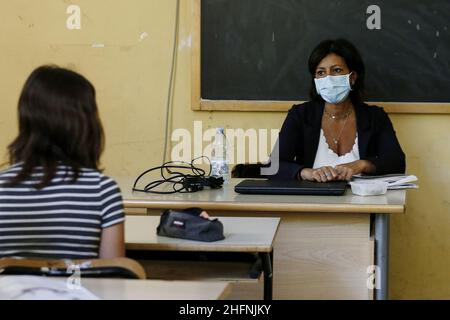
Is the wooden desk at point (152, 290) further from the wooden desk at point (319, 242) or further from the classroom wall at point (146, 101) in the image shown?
the classroom wall at point (146, 101)

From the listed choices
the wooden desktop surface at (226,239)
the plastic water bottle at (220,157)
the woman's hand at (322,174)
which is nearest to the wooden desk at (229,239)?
the wooden desktop surface at (226,239)

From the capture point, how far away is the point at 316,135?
11.6 feet

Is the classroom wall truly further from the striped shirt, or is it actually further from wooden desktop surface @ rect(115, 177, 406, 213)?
the striped shirt

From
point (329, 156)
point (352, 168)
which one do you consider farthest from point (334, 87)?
point (352, 168)

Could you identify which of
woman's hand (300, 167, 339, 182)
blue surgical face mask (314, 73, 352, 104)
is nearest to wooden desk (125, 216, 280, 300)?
woman's hand (300, 167, 339, 182)

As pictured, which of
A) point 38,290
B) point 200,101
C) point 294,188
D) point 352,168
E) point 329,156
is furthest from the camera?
point 200,101

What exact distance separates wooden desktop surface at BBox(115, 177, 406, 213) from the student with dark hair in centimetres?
92

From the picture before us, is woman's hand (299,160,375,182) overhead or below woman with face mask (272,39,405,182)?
below

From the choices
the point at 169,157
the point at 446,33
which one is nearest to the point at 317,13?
the point at 446,33

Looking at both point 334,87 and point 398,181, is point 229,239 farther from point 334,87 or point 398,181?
point 334,87

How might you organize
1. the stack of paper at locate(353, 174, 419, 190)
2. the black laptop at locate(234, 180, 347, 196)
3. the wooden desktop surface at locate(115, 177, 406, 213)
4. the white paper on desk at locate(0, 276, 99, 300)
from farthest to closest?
the stack of paper at locate(353, 174, 419, 190), the black laptop at locate(234, 180, 347, 196), the wooden desktop surface at locate(115, 177, 406, 213), the white paper on desk at locate(0, 276, 99, 300)

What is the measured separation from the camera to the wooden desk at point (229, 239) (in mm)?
2076

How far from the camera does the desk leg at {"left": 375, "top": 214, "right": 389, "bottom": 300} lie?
266cm

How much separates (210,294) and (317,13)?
2.67m
